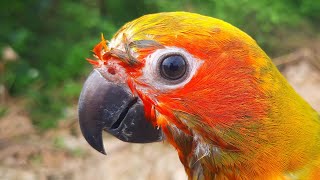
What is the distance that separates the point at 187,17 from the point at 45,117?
337 centimetres

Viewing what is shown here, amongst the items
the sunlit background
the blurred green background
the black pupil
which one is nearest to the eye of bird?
the black pupil

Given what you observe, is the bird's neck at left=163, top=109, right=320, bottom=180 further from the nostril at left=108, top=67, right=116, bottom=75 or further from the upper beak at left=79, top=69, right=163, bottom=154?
the nostril at left=108, top=67, right=116, bottom=75

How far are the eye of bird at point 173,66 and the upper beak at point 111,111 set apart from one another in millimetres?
134

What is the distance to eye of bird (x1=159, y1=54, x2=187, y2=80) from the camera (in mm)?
1774

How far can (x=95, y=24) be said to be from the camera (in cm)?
519

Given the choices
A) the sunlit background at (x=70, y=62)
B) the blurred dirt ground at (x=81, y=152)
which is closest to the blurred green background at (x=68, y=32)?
the sunlit background at (x=70, y=62)

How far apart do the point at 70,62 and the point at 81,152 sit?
113cm

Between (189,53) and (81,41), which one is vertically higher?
(189,53)

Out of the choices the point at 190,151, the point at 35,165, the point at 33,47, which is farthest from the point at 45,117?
the point at 190,151

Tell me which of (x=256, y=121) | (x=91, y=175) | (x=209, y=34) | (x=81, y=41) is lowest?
(x=91, y=175)

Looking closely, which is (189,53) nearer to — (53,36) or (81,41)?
(81,41)

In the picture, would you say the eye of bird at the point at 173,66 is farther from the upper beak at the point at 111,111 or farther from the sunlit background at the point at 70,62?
the sunlit background at the point at 70,62

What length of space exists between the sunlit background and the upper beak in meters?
2.12

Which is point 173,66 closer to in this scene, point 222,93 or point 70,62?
point 222,93
